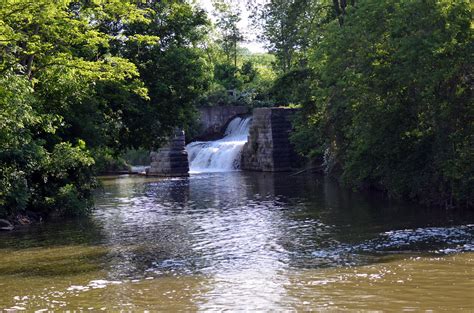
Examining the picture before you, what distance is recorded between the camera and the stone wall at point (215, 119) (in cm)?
5100

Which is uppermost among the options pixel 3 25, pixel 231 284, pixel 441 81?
pixel 3 25

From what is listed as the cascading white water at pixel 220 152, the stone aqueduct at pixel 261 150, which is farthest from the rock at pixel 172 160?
the cascading white water at pixel 220 152

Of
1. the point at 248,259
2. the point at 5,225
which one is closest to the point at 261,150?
the point at 5,225

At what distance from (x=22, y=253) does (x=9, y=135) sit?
2.82m

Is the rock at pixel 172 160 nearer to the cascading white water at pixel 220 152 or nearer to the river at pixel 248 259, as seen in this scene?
the cascading white water at pixel 220 152

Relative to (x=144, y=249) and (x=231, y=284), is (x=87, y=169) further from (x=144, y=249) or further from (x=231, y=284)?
(x=231, y=284)

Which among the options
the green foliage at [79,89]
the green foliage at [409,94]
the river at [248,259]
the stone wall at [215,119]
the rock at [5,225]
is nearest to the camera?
the river at [248,259]

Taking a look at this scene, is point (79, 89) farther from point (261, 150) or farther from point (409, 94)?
point (261, 150)

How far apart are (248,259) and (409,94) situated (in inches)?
377

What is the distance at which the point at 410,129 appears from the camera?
21.4m

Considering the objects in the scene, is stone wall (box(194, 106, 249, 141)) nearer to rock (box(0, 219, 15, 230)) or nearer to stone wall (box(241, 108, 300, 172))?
stone wall (box(241, 108, 300, 172))

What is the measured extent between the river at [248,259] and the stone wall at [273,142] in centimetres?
1739

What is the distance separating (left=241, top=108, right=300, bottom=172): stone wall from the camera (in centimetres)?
4203

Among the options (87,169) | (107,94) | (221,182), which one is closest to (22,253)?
(87,169)
